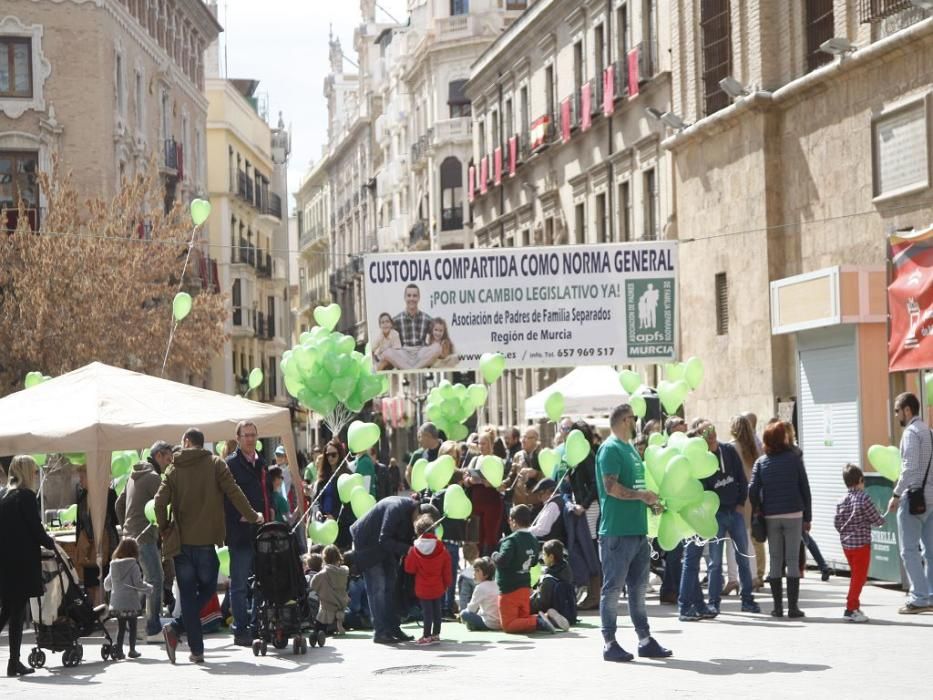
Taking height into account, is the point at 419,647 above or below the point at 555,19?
below

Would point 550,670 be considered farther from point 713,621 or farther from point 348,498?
point 348,498

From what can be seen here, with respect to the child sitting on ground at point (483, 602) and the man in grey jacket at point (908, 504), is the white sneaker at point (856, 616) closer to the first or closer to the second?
the man in grey jacket at point (908, 504)

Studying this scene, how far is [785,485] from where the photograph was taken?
15.1m

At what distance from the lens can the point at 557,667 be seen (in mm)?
12633

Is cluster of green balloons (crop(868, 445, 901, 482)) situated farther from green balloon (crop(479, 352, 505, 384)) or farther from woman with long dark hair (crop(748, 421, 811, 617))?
green balloon (crop(479, 352, 505, 384))

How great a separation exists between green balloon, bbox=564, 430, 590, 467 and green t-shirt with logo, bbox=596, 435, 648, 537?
10.8ft

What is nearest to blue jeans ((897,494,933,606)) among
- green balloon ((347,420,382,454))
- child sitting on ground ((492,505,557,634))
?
child sitting on ground ((492,505,557,634))

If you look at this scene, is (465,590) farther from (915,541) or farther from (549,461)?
(915,541)

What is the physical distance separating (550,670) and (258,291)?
66405 mm

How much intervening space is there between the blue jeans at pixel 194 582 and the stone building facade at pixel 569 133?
19.1m

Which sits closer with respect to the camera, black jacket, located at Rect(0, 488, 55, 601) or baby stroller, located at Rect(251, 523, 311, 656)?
black jacket, located at Rect(0, 488, 55, 601)

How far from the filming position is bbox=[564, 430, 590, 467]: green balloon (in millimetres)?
16297

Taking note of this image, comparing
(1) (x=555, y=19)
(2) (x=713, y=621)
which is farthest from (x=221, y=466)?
(1) (x=555, y=19)

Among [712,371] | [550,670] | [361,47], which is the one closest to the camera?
[550,670]
